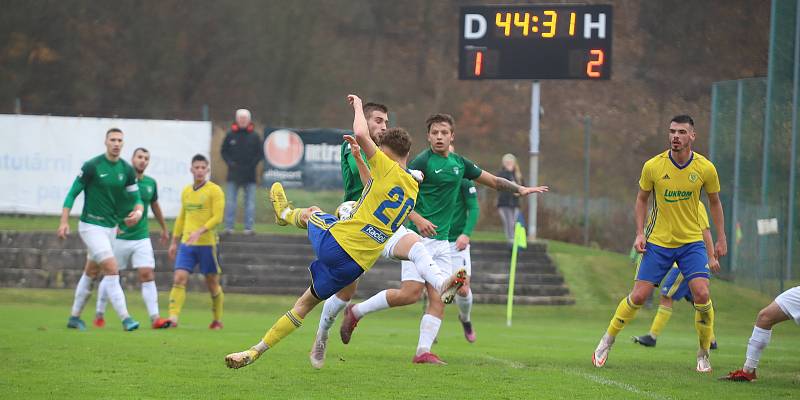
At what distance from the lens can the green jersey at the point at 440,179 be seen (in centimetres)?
1187

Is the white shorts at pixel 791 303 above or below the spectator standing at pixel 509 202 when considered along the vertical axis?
below

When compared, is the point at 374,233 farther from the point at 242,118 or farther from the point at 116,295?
the point at 242,118

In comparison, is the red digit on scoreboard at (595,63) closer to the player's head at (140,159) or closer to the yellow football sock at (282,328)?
the player's head at (140,159)

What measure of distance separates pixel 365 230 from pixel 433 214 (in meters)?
2.64

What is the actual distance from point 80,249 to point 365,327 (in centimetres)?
774

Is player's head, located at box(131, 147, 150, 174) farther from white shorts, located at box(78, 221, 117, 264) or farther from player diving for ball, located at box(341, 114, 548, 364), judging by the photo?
player diving for ball, located at box(341, 114, 548, 364)

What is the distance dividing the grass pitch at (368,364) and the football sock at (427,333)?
0.21m

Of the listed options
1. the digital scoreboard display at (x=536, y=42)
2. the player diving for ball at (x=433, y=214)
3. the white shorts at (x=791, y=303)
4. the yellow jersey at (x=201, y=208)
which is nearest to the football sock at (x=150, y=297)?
the yellow jersey at (x=201, y=208)


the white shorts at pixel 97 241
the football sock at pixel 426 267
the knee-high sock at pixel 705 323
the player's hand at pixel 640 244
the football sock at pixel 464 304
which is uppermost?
the player's hand at pixel 640 244

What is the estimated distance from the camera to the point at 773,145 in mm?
23500

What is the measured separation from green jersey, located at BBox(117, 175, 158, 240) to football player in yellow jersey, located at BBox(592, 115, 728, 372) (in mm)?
7031

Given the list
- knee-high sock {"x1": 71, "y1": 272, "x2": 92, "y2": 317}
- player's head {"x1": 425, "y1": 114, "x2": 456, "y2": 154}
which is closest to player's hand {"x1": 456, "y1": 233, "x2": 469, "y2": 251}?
player's head {"x1": 425, "y1": 114, "x2": 456, "y2": 154}

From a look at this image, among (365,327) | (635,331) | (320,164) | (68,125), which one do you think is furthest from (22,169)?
(635,331)

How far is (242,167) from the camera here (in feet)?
81.3
